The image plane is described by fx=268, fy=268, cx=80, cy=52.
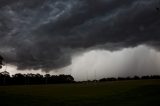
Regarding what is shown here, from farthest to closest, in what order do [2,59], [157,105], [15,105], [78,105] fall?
[2,59] < [15,105] < [78,105] < [157,105]

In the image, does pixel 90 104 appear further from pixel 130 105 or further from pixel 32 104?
pixel 32 104

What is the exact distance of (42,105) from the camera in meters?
58.7

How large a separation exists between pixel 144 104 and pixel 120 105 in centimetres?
484

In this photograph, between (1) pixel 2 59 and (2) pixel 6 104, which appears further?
(1) pixel 2 59

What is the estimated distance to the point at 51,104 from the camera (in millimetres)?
58812

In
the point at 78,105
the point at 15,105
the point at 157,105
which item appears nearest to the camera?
the point at 157,105

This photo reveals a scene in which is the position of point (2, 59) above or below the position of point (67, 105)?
above

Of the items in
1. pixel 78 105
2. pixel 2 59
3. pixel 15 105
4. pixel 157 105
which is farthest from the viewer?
pixel 2 59

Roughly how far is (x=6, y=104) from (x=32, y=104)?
5874 mm

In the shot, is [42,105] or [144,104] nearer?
[144,104]

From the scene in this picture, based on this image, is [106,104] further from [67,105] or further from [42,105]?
[42,105]

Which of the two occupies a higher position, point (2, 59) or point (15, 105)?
point (2, 59)

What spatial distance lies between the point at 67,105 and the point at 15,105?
12331 mm

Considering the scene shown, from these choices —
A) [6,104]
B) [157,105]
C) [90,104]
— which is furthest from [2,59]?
[157,105]
